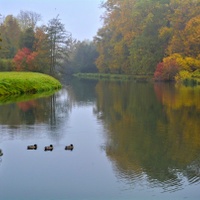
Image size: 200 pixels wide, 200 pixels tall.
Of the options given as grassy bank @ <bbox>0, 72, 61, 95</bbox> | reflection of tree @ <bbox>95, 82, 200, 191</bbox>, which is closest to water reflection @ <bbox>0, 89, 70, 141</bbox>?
reflection of tree @ <bbox>95, 82, 200, 191</bbox>

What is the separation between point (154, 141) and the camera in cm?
1452

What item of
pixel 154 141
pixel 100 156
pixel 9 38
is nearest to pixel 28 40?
pixel 9 38

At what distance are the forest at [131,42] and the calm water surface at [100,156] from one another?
95.6ft

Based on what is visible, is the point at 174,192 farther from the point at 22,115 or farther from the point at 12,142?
the point at 22,115

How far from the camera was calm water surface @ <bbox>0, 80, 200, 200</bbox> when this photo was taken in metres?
9.20

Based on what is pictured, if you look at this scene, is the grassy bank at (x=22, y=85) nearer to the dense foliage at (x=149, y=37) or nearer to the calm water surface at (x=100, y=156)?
the calm water surface at (x=100, y=156)

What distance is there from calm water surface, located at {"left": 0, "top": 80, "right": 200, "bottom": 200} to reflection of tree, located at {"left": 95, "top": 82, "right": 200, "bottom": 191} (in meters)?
0.03

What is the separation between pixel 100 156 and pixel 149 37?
5083 centimetres

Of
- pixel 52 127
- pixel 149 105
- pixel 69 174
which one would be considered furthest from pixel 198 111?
pixel 69 174

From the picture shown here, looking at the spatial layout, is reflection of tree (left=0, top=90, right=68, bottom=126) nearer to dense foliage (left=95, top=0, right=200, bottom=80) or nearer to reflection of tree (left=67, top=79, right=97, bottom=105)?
reflection of tree (left=67, top=79, right=97, bottom=105)

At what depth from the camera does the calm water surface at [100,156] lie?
920cm

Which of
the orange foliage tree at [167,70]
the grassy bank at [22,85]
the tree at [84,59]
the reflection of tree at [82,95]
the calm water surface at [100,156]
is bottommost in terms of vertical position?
the calm water surface at [100,156]

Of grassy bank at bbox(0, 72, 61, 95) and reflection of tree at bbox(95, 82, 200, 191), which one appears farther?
grassy bank at bbox(0, 72, 61, 95)

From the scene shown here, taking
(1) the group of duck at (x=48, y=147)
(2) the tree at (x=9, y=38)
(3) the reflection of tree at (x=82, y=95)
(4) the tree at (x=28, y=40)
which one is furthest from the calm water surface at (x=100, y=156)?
(2) the tree at (x=9, y=38)
